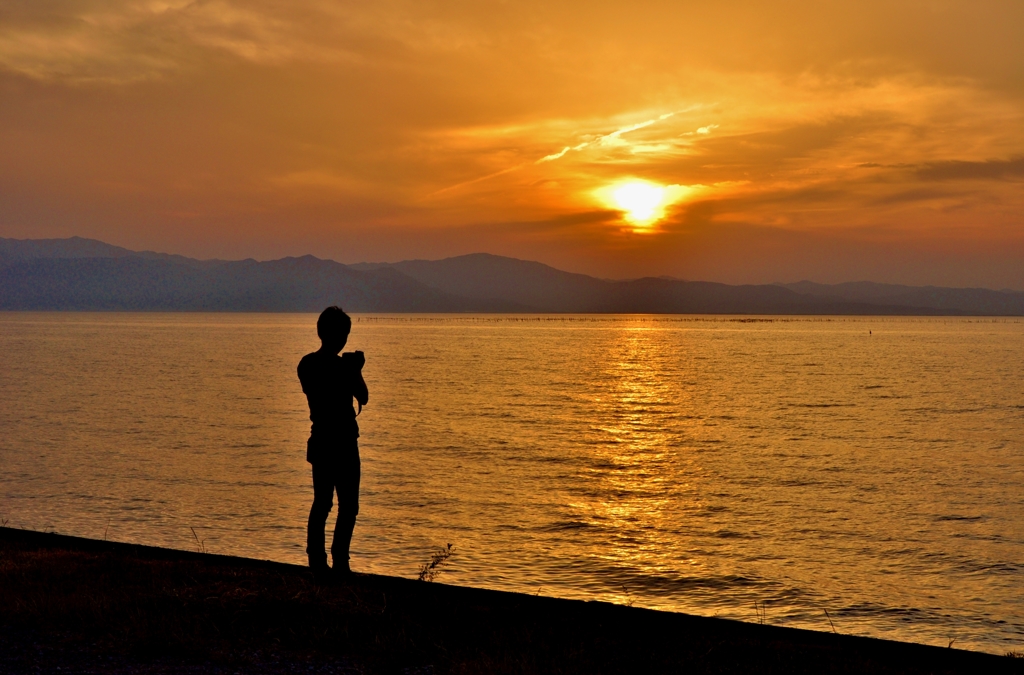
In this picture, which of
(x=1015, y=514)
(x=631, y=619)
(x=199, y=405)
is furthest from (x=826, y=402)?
(x=631, y=619)

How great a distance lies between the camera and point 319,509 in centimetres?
899

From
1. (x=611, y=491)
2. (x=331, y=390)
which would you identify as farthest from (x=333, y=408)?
(x=611, y=491)

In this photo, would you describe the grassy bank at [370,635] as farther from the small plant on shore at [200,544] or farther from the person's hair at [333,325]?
the small plant on shore at [200,544]

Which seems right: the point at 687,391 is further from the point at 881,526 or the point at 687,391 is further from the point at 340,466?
the point at 340,466

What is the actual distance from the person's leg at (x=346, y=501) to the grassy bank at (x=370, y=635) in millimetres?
312

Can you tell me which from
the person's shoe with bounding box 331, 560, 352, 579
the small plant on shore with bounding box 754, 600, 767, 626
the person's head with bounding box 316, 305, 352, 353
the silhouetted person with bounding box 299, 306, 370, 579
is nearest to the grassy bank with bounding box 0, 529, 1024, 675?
the person's shoe with bounding box 331, 560, 352, 579

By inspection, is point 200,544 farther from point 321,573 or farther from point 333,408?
point 333,408

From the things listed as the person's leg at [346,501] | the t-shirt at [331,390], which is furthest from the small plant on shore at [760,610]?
the t-shirt at [331,390]

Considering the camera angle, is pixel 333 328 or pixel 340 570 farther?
pixel 340 570

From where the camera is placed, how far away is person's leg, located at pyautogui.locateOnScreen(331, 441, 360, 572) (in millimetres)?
8734

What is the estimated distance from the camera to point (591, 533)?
57.8 feet

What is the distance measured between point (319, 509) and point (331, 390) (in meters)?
1.30

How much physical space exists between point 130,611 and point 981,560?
1433cm

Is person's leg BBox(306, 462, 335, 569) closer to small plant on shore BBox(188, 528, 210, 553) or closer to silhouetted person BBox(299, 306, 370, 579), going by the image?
silhouetted person BBox(299, 306, 370, 579)
